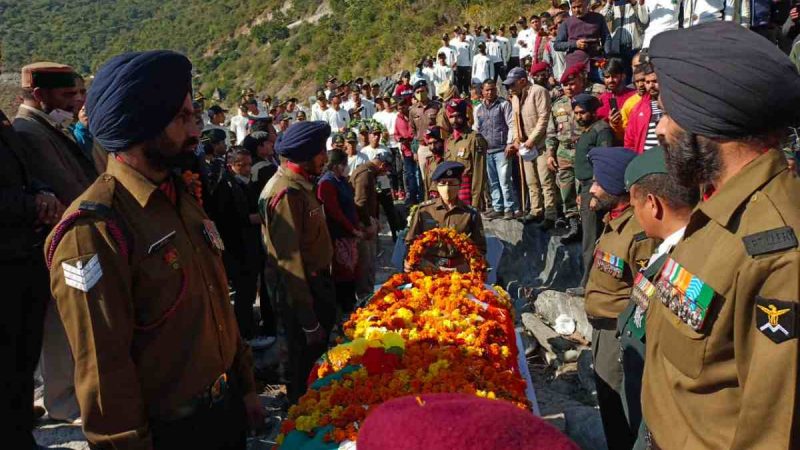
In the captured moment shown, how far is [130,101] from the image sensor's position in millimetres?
2072

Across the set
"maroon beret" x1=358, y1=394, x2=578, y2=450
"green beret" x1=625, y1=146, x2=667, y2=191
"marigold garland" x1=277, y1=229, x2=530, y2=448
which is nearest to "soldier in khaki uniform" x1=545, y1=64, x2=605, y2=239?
"marigold garland" x1=277, y1=229, x2=530, y2=448

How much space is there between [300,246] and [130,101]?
6.67ft

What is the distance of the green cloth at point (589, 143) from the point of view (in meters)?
5.89

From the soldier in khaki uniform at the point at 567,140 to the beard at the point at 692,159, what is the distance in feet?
16.2

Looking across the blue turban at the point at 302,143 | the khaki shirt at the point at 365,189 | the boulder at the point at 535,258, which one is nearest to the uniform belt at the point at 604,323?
the blue turban at the point at 302,143

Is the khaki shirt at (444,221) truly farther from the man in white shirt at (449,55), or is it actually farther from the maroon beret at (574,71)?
the man in white shirt at (449,55)

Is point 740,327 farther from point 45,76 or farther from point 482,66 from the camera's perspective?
point 482,66

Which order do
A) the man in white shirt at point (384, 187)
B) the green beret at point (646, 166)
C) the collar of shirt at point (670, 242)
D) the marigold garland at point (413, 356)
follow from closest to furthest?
the collar of shirt at point (670, 242) < the green beret at point (646, 166) < the marigold garland at point (413, 356) < the man in white shirt at point (384, 187)

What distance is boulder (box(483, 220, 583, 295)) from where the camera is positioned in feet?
23.6

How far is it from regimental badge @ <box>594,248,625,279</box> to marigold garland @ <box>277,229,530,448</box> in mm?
774

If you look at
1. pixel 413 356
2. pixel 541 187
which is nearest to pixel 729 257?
pixel 413 356

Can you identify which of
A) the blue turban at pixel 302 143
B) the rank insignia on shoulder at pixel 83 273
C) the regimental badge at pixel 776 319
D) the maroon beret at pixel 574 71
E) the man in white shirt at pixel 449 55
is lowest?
the man in white shirt at pixel 449 55

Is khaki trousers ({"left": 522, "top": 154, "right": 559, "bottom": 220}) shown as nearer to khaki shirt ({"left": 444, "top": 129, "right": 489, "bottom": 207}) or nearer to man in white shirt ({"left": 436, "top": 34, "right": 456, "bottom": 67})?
khaki shirt ({"left": 444, "top": 129, "right": 489, "bottom": 207})

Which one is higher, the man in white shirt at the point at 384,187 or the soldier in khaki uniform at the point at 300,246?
the soldier in khaki uniform at the point at 300,246
